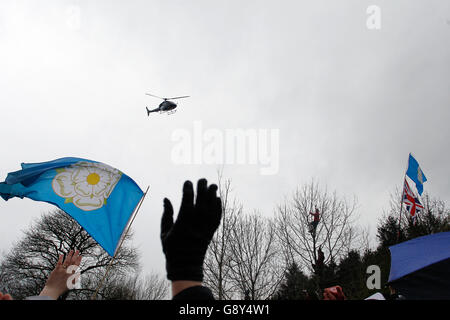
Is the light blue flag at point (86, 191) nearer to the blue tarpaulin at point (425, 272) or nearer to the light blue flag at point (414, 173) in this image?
the blue tarpaulin at point (425, 272)

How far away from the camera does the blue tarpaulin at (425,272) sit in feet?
11.1

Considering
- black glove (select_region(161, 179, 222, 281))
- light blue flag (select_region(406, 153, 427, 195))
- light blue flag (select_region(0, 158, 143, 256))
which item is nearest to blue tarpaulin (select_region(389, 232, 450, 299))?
black glove (select_region(161, 179, 222, 281))

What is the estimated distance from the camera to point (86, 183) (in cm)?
573

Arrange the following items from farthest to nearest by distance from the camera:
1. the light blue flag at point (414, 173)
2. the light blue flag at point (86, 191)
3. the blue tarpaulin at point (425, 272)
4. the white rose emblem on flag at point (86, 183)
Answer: the light blue flag at point (414, 173) < the white rose emblem on flag at point (86, 183) < the light blue flag at point (86, 191) < the blue tarpaulin at point (425, 272)

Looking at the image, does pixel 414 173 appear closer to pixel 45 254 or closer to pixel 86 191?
pixel 86 191


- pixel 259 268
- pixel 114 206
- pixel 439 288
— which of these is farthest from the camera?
pixel 259 268

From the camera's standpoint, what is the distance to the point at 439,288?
3.42 m

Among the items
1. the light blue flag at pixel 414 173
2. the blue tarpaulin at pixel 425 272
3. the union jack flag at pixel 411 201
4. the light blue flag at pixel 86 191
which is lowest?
the blue tarpaulin at pixel 425 272

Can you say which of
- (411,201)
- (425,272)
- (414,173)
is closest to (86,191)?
(425,272)

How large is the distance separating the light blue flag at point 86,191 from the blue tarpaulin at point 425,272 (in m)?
4.41

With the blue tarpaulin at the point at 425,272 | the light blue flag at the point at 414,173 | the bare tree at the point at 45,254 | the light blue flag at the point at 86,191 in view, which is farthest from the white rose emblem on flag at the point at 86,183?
the bare tree at the point at 45,254
